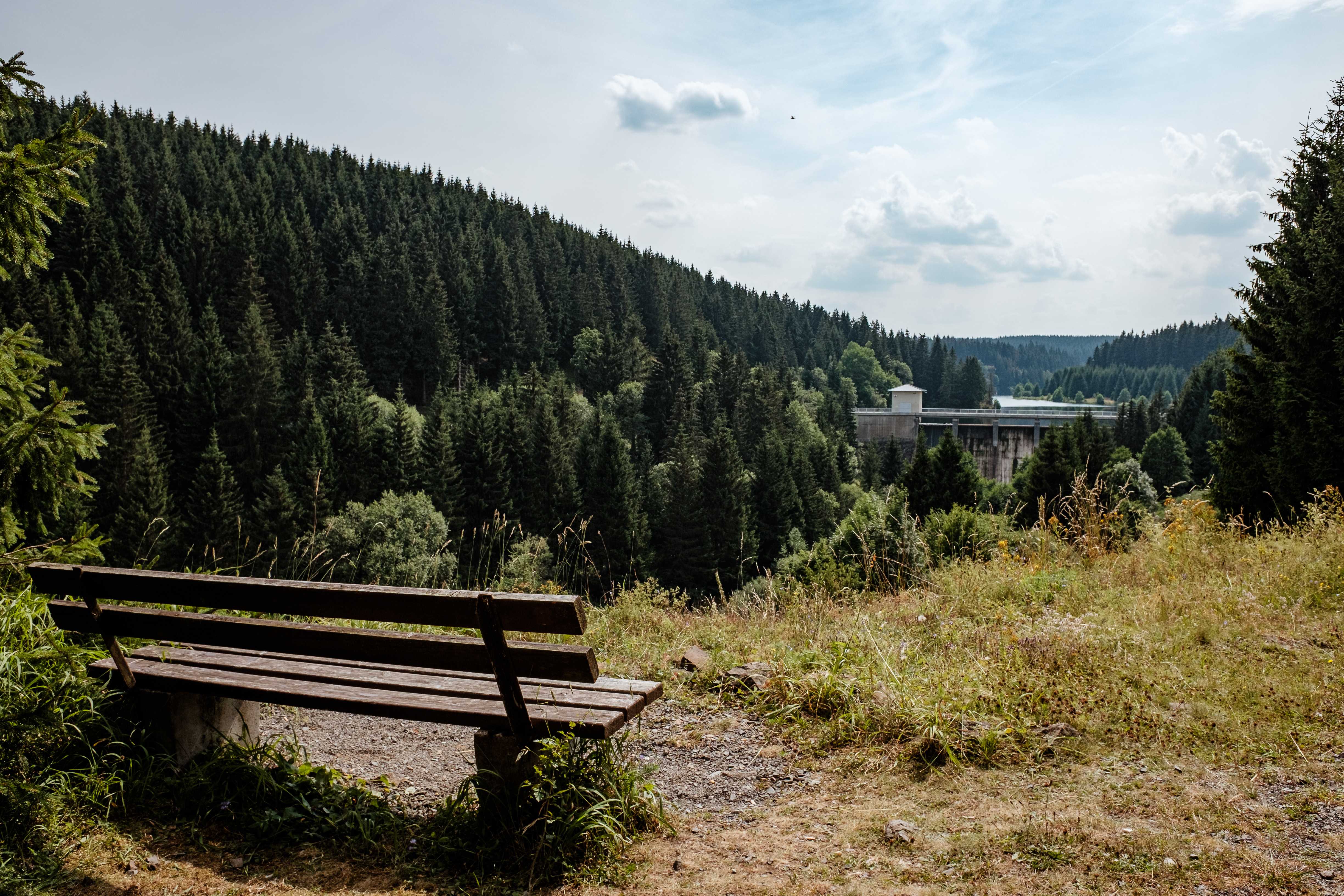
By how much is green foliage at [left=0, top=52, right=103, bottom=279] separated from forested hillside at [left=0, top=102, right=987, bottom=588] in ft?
68.2

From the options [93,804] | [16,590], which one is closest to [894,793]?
[93,804]

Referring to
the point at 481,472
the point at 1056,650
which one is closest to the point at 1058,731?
the point at 1056,650

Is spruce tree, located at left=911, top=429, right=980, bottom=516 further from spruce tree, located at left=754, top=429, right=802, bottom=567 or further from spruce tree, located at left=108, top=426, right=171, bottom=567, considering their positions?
spruce tree, located at left=108, top=426, right=171, bottom=567

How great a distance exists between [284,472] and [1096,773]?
51.5 meters

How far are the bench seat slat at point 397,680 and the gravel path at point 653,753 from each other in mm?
618

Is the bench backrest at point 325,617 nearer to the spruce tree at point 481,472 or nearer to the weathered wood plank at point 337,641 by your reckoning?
→ the weathered wood plank at point 337,641

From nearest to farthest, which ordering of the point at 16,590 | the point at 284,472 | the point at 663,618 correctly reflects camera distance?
1. the point at 16,590
2. the point at 663,618
3. the point at 284,472

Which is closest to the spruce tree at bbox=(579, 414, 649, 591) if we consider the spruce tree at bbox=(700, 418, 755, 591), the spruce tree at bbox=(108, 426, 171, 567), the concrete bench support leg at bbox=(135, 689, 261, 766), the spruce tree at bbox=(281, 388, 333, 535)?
the spruce tree at bbox=(700, 418, 755, 591)

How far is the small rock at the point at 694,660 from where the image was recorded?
534cm

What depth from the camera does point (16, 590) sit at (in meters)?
4.60

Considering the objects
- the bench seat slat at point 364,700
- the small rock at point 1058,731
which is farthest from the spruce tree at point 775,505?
the bench seat slat at point 364,700

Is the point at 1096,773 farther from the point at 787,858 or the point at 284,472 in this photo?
the point at 284,472

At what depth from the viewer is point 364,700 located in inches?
133

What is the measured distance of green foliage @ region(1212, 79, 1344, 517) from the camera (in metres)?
12.6
